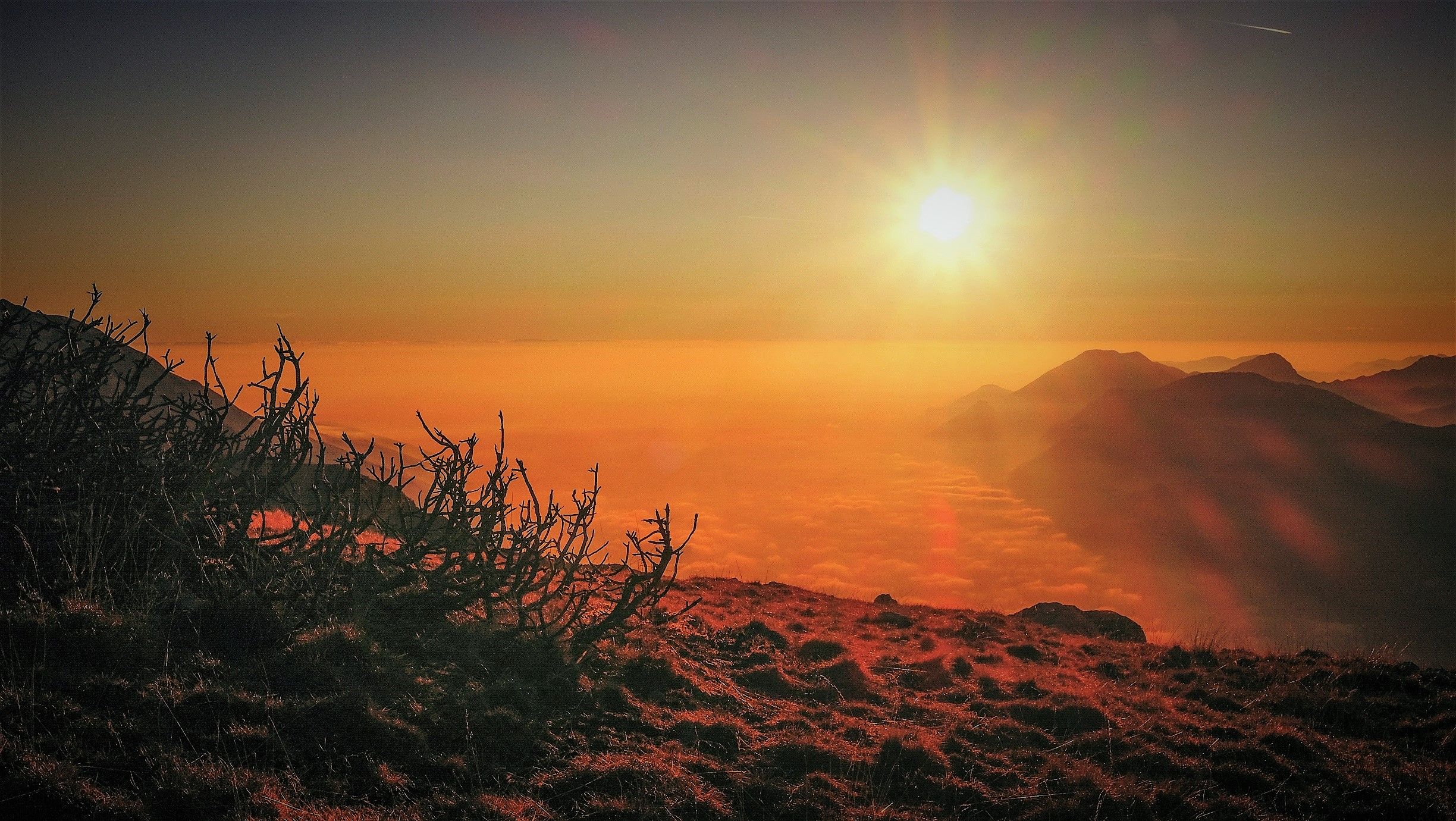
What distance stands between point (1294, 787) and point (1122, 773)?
1700mm

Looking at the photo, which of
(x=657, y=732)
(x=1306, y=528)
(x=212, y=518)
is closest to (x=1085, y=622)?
(x=657, y=732)

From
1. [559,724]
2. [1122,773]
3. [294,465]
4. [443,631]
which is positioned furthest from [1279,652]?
[294,465]

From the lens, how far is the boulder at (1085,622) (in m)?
18.5

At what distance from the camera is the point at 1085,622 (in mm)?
19672

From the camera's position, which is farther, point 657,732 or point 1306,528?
point 1306,528

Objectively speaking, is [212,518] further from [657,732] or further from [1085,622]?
[1085,622]

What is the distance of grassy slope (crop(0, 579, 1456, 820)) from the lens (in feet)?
16.4

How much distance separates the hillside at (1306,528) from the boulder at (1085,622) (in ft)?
329

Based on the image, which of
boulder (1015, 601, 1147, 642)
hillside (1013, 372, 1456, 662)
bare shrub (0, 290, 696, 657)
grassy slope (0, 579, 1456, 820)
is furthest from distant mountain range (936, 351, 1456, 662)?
bare shrub (0, 290, 696, 657)

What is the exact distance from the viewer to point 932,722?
30.2 ft

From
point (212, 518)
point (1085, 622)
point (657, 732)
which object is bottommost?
point (1085, 622)

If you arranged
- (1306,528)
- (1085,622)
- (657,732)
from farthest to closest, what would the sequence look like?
1. (1306,528)
2. (1085,622)
3. (657,732)

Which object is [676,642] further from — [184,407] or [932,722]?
[184,407]

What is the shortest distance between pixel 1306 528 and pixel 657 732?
188033mm
